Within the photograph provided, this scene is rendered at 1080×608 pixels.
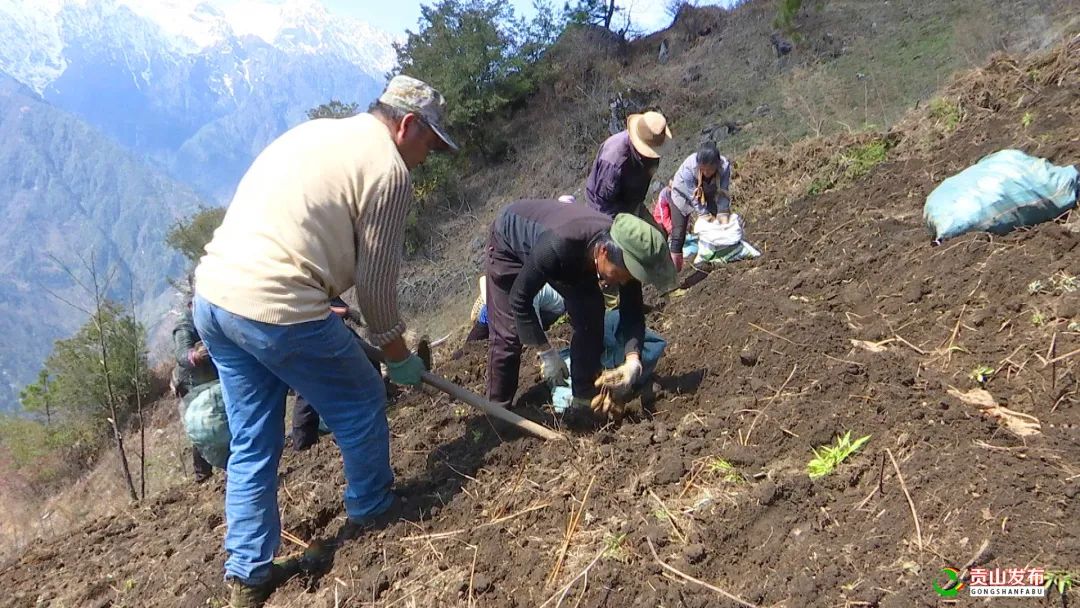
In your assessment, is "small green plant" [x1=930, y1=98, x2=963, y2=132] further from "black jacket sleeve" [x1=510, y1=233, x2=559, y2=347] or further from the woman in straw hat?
"black jacket sleeve" [x1=510, y1=233, x2=559, y2=347]

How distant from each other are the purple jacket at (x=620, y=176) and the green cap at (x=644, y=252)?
1770mm

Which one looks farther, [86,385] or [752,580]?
[86,385]

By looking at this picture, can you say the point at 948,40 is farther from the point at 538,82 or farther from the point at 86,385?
the point at 86,385

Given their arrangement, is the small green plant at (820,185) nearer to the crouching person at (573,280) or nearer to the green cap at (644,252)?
the crouching person at (573,280)

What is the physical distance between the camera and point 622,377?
2953mm

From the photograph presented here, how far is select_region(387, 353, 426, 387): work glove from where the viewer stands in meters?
2.77

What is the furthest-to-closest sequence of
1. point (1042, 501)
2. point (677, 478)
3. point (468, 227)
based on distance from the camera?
point (468, 227)
point (677, 478)
point (1042, 501)

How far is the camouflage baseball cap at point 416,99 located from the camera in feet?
7.87

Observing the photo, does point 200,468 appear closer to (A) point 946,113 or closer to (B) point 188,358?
(B) point 188,358

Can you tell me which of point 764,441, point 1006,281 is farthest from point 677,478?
point 1006,281

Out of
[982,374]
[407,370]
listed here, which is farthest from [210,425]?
[982,374]

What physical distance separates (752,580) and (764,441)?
2.50 feet

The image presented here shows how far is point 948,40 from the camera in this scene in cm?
1176

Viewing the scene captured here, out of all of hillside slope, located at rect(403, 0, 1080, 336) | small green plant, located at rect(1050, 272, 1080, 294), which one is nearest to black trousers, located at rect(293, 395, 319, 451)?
small green plant, located at rect(1050, 272, 1080, 294)
